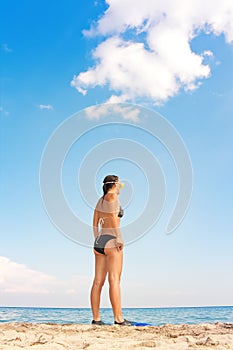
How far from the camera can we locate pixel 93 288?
220 inches

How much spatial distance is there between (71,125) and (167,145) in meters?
1.88

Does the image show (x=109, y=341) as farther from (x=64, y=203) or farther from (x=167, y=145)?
(x=167, y=145)

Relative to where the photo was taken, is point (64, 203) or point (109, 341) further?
point (64, 203)

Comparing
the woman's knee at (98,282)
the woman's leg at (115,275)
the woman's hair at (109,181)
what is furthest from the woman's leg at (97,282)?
the woman's hair at (109,181)

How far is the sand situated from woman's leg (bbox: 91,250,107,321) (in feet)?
2.11

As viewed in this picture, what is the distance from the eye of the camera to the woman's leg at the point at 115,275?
211 inches

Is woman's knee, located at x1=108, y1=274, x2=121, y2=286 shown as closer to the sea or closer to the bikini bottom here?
the bikini bottom

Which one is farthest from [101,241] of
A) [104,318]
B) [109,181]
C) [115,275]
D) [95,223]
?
[104,318]

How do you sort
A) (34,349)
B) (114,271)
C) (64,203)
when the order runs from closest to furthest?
1. (34,349)
2. (114,271)
3. (64,203)

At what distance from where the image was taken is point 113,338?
3.95 meters

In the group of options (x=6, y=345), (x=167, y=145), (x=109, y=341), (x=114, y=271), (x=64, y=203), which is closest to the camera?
(x=6, y=345)

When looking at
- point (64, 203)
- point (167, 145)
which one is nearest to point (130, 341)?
point (64, 203)

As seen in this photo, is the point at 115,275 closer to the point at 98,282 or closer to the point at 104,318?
the point at 98,282

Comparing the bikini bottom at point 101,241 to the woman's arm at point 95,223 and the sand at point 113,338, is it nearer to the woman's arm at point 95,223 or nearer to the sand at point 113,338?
the woman's arm at point 95,223
